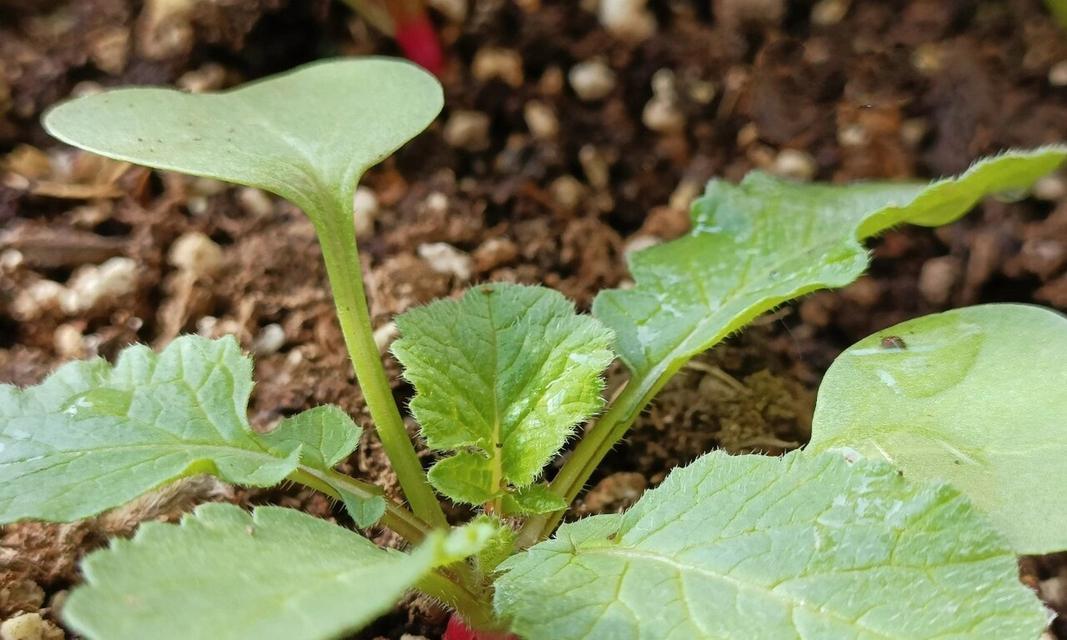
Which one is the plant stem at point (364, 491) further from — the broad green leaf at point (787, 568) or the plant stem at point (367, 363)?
the broad green leaf at point (787, 568)

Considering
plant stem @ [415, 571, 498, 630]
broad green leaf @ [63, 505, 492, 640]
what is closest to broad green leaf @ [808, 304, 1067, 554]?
plant stem @ [415, 571, 498, 630]

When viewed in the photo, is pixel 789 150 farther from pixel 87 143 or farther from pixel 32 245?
pixel 32 245


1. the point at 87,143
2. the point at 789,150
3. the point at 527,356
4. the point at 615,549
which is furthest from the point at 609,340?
the point at 789,150

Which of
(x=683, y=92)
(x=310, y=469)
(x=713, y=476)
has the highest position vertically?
(x=683, y=92)

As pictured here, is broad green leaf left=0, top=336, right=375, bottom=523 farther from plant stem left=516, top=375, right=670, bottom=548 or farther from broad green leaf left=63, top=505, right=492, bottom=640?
plant stem left=516, top=375, right=670, bottom=548

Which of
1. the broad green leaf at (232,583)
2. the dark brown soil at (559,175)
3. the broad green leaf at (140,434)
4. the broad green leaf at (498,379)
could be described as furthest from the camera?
the dark brown soil at (559,175)

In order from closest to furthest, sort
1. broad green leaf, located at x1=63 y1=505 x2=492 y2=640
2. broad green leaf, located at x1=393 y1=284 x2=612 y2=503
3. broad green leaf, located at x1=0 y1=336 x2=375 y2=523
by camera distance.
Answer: broad green leaf, located at x1=63 y1=505 x2=492 y2=640 < broad green leaf, located at x1=0 y1=336 x2=375 y2=523 < broad green leaf, located at x1=393 y1=284 x2=612 y2=503

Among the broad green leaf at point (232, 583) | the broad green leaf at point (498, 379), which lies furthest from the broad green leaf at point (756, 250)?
the broad green leaf at point (232, 583)
